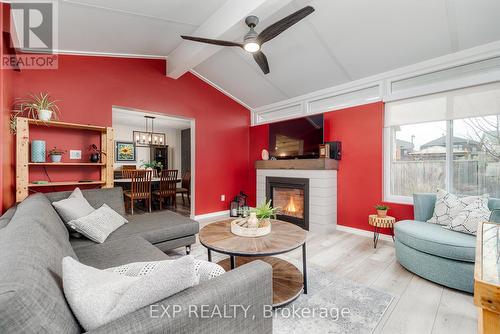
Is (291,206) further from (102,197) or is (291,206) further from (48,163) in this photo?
(48,163)

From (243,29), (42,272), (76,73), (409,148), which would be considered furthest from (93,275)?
(409,148)

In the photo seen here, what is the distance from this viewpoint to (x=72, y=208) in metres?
2.08

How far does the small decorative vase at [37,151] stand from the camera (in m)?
2.70

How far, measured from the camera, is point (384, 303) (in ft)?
5.93

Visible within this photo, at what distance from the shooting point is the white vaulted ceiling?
2318mm

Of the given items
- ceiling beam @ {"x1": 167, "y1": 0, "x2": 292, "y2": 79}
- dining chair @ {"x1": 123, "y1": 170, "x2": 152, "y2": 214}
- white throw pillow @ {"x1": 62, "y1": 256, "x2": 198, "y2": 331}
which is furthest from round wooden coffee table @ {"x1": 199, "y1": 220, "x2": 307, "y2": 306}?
dining chair @ {"x1": 123, "y1": 170, "x2": 152, "y2": 214}

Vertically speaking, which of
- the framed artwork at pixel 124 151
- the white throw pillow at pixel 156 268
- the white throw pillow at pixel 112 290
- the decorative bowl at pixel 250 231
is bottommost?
the decorative bowl at pixel 250 231

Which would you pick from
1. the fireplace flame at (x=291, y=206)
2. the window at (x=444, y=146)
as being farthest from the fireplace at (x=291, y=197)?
the window at (x=444, y=146)

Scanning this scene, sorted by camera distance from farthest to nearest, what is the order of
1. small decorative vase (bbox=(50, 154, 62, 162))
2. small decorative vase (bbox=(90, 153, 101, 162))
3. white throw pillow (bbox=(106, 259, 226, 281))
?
small decorative vase (bbox=(90, 153, 101, 162)) → small decorative vase (bbox=(50, 154, 62, 162)) → white throw pillow (bbox=(106, 259, 226, 281))

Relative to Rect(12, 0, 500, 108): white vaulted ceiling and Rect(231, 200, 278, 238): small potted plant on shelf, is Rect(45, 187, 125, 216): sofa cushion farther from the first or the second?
Rect(12, 0, 500, 108): white vaulted ceiling

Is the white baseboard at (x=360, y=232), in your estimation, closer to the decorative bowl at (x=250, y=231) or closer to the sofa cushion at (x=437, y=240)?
the sofa cushion at (x=437, y=240)

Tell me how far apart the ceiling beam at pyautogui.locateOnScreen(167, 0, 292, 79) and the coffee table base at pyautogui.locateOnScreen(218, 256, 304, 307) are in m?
2.57

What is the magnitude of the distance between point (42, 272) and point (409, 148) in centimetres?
402

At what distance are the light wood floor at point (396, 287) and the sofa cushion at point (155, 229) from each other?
A: 50 centimetres
